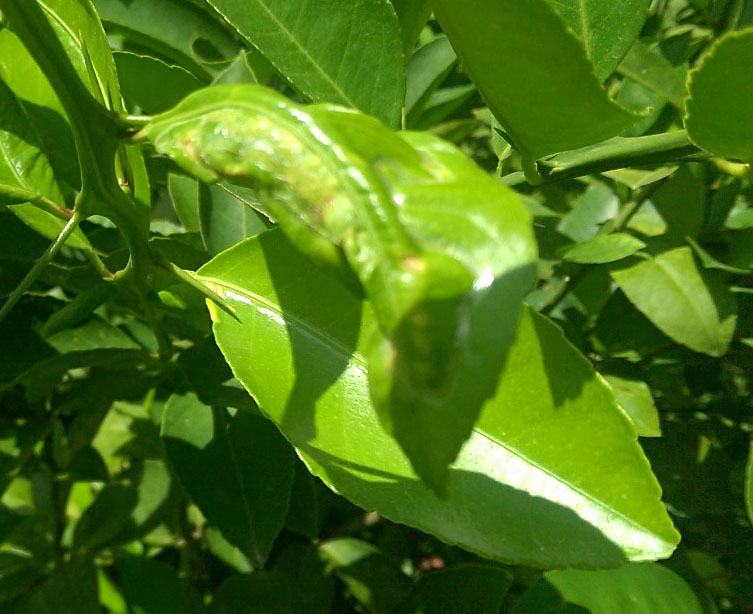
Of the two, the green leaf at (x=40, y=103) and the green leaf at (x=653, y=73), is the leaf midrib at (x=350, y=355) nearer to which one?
the green leaf at (x=40, y=103)

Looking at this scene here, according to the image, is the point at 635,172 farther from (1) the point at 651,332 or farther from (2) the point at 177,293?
(2) the point at 177,293

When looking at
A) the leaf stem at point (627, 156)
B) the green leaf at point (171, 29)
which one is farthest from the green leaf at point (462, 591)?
the green leaf at point (171, 29)

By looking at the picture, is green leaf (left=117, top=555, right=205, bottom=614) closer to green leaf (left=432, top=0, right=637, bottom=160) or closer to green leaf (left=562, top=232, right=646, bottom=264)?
green leaf (left=562, top=232, right=646, bottom=264)

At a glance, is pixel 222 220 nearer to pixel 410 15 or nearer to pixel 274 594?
pixel 410 15

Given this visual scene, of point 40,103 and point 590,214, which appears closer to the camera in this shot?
point 40,103

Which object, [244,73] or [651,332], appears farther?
[651,332]


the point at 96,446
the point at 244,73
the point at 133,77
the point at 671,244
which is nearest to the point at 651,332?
the point at 671,244

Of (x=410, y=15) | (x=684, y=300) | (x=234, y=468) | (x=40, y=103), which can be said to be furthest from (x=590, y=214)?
(x=40, y=103)
